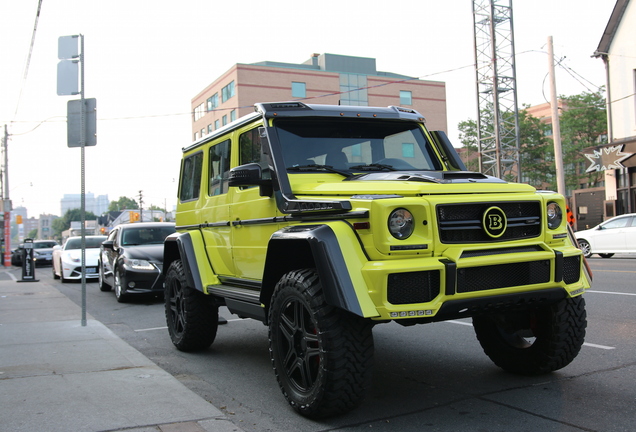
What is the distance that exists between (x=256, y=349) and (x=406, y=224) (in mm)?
3467

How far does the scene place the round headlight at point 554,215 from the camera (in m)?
4.41

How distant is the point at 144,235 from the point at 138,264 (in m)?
1.47

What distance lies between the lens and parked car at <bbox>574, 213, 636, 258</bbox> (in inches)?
712

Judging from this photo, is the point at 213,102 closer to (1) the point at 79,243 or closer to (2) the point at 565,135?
(2) the point at 565,135

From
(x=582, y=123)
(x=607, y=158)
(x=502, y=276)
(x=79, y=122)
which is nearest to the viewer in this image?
(x=502, y=276)

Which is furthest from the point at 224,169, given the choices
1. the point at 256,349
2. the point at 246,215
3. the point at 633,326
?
the point at 633,326

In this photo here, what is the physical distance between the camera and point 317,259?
386 cm

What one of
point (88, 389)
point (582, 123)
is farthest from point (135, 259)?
point (582, 123)

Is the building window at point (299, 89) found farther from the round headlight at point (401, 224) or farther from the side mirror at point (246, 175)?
the round headlight at point (401, 224)

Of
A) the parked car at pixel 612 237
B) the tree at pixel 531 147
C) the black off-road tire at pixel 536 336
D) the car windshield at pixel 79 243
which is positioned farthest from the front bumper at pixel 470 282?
the tree at pixel 531 147

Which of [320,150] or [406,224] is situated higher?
[320,150]

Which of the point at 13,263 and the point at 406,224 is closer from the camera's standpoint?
the point at 406,224

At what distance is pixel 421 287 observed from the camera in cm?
373

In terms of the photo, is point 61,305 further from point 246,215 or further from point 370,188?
point 370,188
